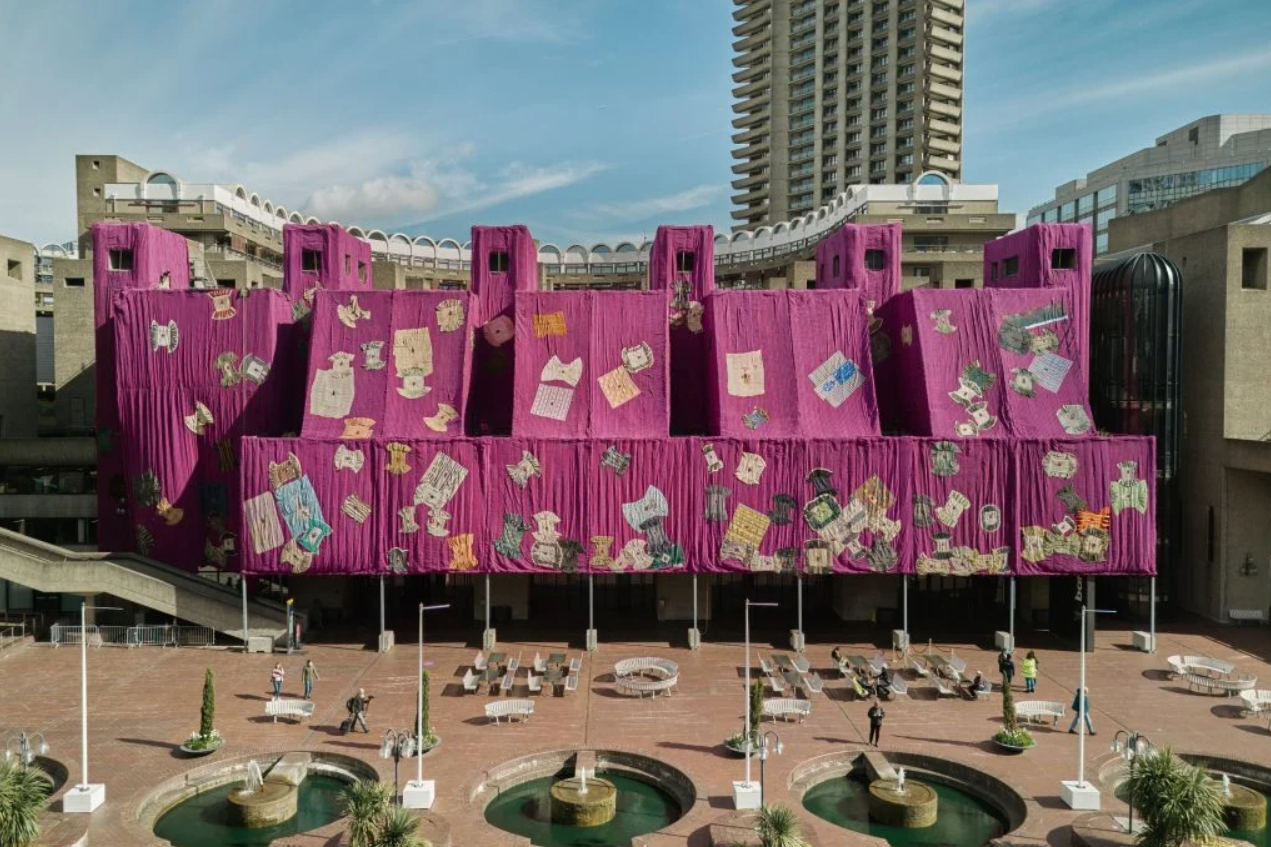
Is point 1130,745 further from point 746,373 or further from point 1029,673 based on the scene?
point 746,373

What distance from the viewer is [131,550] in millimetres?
41062

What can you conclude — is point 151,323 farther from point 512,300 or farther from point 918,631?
point 918,631

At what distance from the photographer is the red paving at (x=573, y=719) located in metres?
23.5

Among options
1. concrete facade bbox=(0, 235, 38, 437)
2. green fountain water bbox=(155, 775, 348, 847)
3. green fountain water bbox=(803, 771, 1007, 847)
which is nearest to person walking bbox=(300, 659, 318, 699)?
green fountain water bbox=(155, 775, 348, 847)

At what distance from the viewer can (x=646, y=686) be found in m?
30.4

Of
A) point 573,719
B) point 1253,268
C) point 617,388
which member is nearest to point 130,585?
point 573,719

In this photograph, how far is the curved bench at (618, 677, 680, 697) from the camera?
30.4m

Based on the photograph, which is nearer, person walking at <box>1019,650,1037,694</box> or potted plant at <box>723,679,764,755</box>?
potted plant at <box>723,679,764,755</box>

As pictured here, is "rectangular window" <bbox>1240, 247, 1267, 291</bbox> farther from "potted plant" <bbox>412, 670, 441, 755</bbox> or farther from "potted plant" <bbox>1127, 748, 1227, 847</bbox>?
"potted plant" <bbox>412, 670, 441, 755</bbox>

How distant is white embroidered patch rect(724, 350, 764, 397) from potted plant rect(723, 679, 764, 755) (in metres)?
15.6

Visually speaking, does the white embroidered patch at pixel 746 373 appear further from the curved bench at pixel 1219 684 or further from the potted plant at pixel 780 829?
the potted plant at pixel 780 829

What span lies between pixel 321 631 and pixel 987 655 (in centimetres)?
2686

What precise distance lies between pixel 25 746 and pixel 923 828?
22692 millimetres

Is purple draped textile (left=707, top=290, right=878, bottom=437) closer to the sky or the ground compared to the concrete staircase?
closer to the sky
